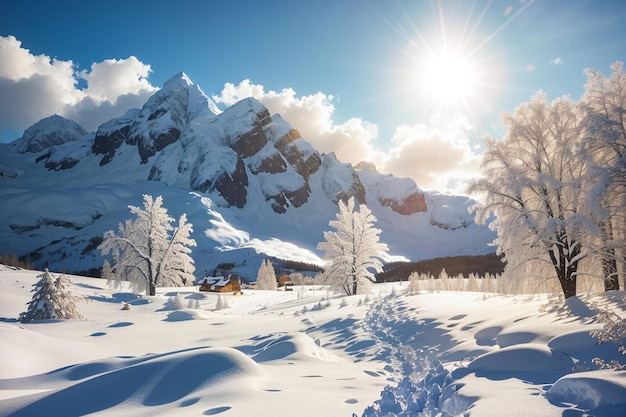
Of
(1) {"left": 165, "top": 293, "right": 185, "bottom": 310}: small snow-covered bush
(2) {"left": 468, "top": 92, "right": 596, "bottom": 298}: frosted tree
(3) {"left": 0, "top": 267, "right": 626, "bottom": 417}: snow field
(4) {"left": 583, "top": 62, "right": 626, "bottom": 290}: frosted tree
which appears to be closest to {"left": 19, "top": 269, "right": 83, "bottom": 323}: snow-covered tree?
(3) {"left": 0, "top": 267, "right": 626, "bottom": 417}: snow field

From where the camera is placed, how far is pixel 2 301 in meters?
19.1

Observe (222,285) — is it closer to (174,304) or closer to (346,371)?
(174,304)

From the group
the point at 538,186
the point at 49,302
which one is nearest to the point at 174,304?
the point at 49,302

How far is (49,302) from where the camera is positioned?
16.9 metres

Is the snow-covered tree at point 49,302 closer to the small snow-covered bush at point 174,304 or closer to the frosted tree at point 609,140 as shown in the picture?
the small snow-covered bush at point 174,304

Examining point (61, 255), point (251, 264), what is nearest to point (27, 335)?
point (251, 264)

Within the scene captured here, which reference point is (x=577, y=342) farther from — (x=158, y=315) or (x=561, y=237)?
(x=158, y=315)

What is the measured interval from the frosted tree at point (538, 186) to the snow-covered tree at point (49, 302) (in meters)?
19.7

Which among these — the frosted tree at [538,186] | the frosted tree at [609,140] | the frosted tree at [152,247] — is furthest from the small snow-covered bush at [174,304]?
the frosted tree at [609,140]

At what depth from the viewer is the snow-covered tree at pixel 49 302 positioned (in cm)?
1658

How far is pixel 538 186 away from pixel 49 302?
2199cm

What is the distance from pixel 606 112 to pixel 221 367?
1459 cm

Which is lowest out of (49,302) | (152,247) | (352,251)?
(49,302)

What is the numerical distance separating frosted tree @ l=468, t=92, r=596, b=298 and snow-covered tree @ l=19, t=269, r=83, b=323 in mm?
19662
